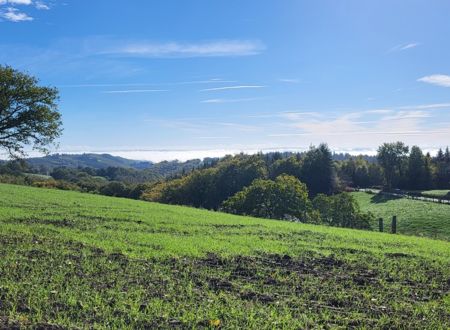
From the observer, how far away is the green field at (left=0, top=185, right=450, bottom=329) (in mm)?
6781

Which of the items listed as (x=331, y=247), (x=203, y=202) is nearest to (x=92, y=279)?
(x=331, y=247)

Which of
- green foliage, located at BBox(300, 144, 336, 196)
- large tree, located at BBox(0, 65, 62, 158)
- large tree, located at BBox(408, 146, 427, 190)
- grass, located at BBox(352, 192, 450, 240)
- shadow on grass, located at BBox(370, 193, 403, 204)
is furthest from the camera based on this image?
large tree, located at BBox(408, 146, 427, 190)

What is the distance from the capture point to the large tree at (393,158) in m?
121

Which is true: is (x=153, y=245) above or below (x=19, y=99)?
below

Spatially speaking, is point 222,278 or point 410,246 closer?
point 222,278

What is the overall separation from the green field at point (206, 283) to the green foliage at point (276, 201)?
137 ft

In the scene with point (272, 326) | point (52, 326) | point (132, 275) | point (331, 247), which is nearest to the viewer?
point (52, 326)

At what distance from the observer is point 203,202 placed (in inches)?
4464

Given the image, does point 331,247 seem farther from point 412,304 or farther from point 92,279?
point 92,279

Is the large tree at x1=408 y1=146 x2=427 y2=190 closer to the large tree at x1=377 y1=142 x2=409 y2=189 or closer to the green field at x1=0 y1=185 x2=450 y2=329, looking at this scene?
the large tree at x1=377 y1=142 x2=409 y2=189

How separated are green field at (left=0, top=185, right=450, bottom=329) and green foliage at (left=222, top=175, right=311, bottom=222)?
41862 mm

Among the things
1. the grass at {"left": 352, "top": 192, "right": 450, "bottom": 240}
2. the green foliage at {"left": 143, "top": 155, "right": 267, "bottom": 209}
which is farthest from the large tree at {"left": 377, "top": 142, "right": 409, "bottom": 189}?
the green foliage at {"left": 143, "top": 155, "right": 267, "bottom": 209}

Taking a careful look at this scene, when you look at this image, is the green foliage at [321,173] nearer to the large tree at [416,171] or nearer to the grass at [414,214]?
the grass at [414,214]

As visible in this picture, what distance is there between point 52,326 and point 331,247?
12316mm
